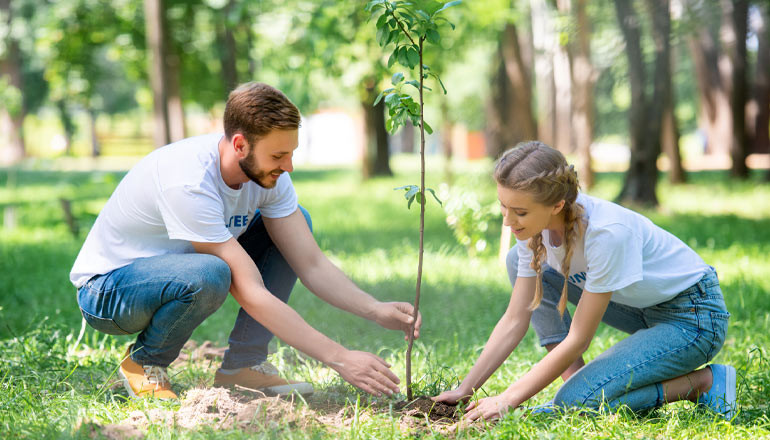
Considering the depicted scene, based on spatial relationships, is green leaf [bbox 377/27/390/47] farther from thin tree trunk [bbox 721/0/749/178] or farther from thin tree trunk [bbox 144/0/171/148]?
thin tree trunk [bbox 721/0/749/178]

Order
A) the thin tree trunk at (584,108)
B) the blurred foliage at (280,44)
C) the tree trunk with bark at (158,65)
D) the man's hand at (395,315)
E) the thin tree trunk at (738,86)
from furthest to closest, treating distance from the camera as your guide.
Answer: the thin tree trunk at (738,86) < the thin tree trunk at (584,108) < the tree trunk with bark at (158,65) < the blurred foliage at (280,44) < the man's hand at (395,315)

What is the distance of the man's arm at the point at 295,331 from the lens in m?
2.70

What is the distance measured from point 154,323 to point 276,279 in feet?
2.06

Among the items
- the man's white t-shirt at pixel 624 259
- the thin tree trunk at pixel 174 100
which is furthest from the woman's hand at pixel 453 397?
the thin tree trunk at pixel 174 100

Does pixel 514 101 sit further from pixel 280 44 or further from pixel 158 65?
pixel 158 65

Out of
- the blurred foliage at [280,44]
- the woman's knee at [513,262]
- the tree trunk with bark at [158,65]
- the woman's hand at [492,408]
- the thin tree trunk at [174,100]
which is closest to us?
the woman's hand at [492,408]

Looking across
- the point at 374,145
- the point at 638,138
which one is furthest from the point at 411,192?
the point at 374,145

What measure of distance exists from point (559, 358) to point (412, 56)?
1.26 m

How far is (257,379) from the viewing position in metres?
3.27

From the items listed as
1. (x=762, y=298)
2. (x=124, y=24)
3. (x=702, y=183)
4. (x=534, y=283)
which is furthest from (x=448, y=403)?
(x=124, y=24)

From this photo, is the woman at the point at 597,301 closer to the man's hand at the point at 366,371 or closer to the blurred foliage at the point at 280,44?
the man's hand at the point at 366,371

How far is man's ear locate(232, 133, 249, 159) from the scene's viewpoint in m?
2.84

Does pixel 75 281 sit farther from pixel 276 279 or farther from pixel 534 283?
pixel 534 283

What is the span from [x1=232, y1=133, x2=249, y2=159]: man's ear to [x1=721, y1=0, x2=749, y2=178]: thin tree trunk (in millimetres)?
12087
